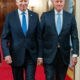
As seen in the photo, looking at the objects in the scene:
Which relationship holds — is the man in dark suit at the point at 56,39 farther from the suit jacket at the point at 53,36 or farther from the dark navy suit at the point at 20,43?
the dark navy suit at the point at 20,43

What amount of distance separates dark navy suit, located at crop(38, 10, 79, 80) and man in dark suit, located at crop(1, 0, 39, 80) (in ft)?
0.41

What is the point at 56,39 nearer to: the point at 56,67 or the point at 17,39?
the point at 56,67

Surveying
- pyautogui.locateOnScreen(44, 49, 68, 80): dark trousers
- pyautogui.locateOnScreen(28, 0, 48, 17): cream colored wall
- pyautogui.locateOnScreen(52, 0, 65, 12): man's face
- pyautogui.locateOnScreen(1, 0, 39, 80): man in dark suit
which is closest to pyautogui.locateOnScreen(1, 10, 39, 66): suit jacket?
pyautogui.locateOnScreen(1, 0, 39, 80): man in dark suit

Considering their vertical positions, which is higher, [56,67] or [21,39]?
[21,39]

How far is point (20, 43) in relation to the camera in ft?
8.42

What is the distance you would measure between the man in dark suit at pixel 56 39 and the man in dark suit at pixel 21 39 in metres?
0.12

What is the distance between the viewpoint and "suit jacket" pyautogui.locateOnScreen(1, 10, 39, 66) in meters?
2.54

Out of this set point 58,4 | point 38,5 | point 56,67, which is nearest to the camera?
point 58,4

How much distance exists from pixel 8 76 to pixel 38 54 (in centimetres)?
240

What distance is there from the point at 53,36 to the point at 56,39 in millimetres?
48

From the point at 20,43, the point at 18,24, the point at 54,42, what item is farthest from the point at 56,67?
the point at 18,24

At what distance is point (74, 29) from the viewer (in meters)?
2.48

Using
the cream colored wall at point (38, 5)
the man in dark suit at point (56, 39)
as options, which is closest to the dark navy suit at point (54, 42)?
the man in dark suit at point (56, 39)

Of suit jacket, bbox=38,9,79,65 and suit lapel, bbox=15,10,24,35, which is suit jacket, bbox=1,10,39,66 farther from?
suit jacket, bbox=38,9,79,65
